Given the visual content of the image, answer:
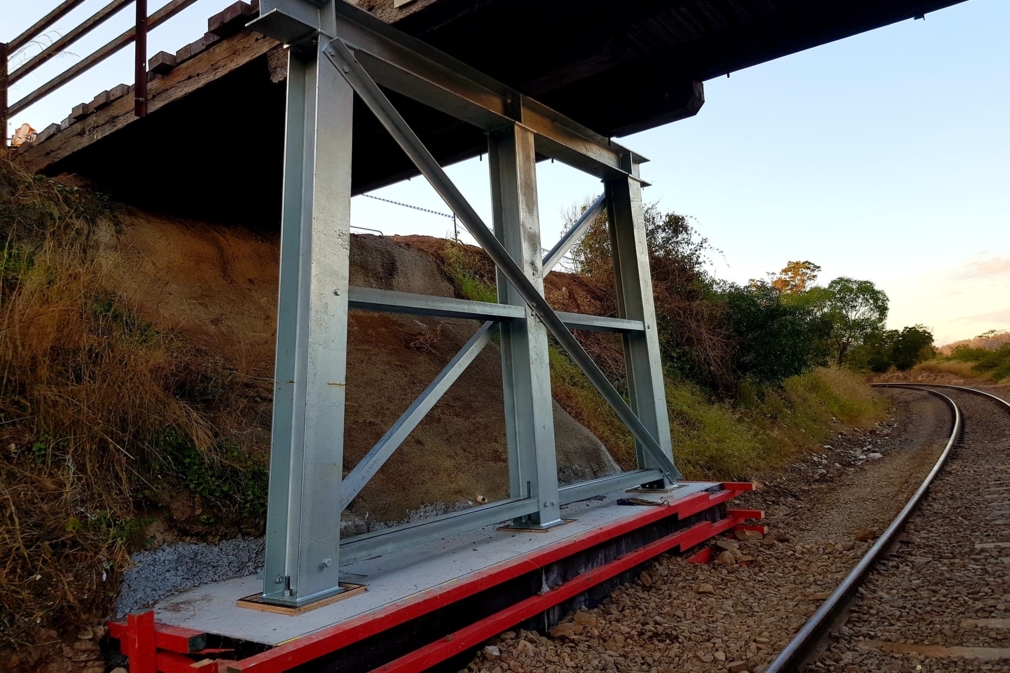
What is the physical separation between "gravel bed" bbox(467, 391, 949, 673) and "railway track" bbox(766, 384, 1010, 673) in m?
0.18

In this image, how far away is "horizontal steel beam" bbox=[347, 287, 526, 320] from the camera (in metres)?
4.18

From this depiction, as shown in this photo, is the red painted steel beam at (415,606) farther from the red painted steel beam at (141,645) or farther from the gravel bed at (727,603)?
the red painted steel beam at (141,645)

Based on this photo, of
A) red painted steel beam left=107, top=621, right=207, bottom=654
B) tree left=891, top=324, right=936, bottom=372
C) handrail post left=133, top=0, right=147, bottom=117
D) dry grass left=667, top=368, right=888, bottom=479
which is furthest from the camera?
tree left=891, top=324, right=936, bottom=372

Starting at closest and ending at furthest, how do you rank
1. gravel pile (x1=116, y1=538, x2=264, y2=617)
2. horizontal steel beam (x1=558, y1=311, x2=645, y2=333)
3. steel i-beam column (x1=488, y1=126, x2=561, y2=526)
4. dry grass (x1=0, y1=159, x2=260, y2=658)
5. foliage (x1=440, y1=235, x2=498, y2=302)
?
dry grass (x1=0, y1=159, x2=260, y2=658) → gravel pile (x1=116, y1=538, x2=264, y2=617) → steel i-beam column (x1=488, y1=126, x2=561, y2=526) → horizontal steel beam (x1=558, y1=311, x2=645, y2=333) → foliage (x1=440, y1=235, x2=498, y2=302)

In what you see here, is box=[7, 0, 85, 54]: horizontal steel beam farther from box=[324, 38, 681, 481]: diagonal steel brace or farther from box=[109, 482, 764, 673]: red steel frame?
box=[109, 482, 764, 673]: red steel frame

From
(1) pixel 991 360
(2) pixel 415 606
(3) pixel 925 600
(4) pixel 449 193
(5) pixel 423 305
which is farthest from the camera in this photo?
(1) pixel 991 360

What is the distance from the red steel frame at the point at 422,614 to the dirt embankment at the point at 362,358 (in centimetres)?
139

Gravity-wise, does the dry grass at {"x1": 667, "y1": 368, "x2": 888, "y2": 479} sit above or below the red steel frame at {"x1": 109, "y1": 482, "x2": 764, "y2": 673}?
above

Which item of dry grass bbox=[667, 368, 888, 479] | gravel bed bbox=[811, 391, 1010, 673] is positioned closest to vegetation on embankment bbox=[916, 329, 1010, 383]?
dry grass bbox=[667, 368, 888, 479]

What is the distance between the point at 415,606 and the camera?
341cm

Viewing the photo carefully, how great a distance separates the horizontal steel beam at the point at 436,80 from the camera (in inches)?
157

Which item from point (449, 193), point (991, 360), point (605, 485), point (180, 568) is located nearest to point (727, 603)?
point (605, 485)

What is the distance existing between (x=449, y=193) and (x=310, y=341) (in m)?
1.51

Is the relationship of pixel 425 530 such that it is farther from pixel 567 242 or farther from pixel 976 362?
pixel 976 362
